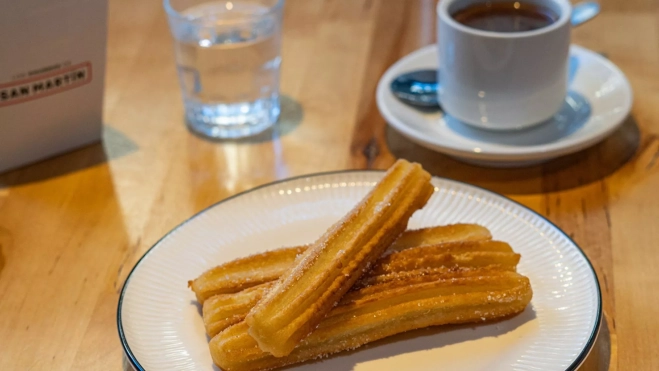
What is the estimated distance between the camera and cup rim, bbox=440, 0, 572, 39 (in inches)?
37.9

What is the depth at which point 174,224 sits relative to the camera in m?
0.95

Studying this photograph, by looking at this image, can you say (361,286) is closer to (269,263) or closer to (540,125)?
(269,263)

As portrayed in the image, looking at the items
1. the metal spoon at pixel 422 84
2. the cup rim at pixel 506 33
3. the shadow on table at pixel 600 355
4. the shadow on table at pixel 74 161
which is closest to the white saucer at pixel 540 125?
the metal spoon at pixel 422 84

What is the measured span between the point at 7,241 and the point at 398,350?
1.80 ft

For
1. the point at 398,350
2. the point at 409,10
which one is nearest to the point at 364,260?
the point at 398,350

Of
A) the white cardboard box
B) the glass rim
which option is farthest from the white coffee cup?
the white cardboard box

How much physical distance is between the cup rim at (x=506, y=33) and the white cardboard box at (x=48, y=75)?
0.48 m

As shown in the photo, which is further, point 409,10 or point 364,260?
point 409,10

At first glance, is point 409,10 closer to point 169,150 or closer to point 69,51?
point 169,150

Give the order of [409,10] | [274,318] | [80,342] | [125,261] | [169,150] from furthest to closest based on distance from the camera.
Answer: [409,10] < [169,150] < [125,261] < [80,342] < [274,318]

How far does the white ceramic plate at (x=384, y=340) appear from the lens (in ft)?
2.20

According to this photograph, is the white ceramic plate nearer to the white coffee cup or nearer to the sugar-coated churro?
the sugar-coated churro

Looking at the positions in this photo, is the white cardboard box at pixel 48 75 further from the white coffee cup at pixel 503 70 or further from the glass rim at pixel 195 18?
the white coffee cup at pixel 503 70

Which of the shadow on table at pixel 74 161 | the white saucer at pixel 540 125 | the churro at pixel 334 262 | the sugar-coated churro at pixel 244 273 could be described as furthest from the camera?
the shadow on table at pixel 74 161
